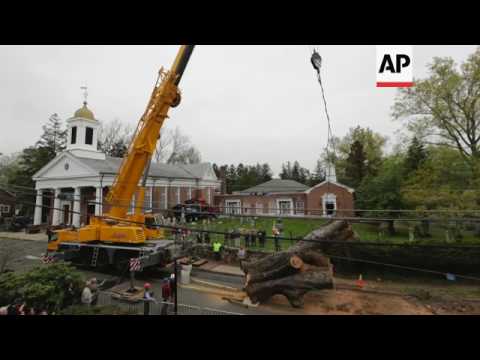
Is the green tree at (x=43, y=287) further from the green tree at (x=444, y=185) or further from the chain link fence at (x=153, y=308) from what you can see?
the green tree at (x=444, y=185)

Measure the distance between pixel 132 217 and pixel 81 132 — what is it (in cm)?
1690

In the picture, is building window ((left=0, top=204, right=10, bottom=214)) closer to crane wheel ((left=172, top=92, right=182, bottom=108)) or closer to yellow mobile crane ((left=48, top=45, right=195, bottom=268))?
yellow mobile crane ((left=48, top=45, right=195, bottom=268))

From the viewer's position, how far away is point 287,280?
29.4 feet

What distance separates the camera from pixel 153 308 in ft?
25.3

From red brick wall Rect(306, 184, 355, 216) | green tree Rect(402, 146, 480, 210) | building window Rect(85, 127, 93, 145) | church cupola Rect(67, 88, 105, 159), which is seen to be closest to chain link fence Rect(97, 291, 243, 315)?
green tree Rect(402, 146, 480, 210)

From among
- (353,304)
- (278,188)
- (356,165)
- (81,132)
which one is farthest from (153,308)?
(356,165)

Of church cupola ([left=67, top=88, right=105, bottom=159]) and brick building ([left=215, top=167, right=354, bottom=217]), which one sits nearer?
church cupola ([left=67, top=88, right=105, bottom=159])

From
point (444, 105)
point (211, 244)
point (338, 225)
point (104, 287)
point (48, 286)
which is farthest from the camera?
point (444, 105)

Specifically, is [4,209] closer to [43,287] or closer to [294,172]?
[43,287]

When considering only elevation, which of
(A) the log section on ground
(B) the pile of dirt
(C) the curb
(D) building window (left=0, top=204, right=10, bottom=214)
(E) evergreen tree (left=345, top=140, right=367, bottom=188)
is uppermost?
(E) evergreen tree (left=345, top=140, right=367, bottom=188)

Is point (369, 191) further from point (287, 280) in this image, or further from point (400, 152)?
point (287, 280)

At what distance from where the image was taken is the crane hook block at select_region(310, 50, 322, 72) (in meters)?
5.17

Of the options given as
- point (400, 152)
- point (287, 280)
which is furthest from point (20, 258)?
point (400, 152)
